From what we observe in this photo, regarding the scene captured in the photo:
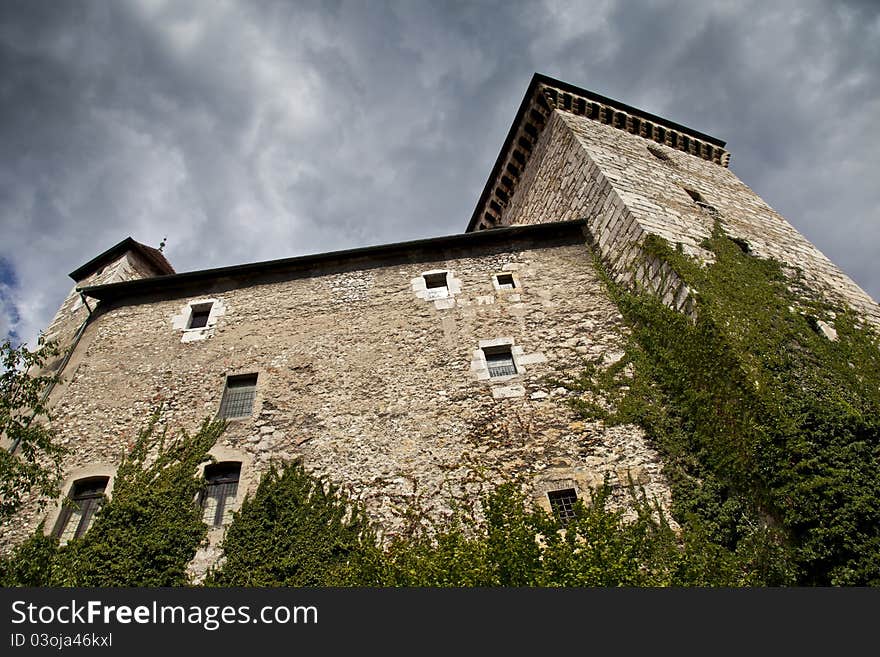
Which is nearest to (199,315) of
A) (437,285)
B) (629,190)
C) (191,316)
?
(191,316)

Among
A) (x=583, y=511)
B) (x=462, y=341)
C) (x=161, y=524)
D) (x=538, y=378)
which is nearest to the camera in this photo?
(x=583, y=511)

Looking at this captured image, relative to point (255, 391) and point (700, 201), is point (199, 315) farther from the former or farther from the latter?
point (700, 201)

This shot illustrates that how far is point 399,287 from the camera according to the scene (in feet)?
38.5

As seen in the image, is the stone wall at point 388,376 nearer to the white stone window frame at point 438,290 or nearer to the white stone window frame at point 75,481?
the white stone window frame at point 438,290

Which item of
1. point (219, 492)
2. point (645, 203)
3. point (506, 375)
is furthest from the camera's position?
point (645, 203)

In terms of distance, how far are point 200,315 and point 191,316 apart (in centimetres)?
19

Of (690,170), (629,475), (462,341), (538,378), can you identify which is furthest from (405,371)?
(690,170)

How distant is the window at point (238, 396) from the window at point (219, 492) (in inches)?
44.9

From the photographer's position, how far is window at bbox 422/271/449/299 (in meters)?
11.4

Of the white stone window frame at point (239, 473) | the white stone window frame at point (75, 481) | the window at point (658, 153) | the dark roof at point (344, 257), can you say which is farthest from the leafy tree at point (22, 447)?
the window at point (658, 153)

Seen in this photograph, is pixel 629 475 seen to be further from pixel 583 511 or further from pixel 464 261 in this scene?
pixel 464 261

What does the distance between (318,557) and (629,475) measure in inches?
189

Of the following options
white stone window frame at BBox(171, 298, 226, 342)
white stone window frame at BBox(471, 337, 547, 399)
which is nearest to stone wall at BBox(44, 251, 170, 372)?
white stone window frame at BBox(171, 298, 226, 342)

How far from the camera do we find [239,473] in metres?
8.60
